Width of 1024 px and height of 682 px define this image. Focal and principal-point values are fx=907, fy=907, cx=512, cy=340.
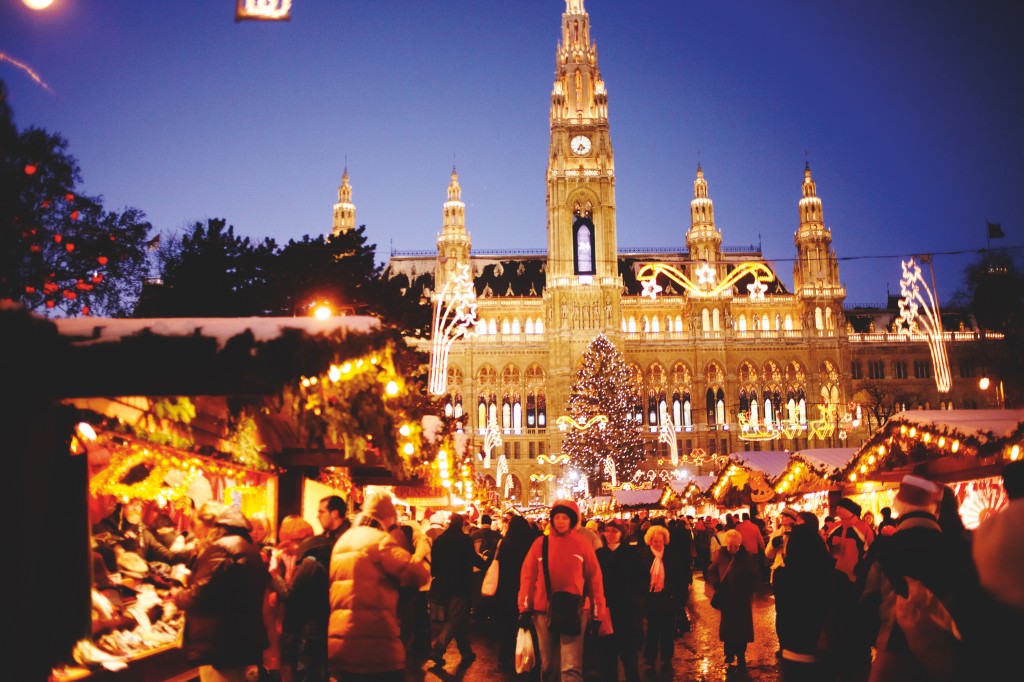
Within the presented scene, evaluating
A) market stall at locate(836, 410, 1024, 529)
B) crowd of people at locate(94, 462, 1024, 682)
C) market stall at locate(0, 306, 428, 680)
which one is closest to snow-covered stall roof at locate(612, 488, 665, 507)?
market stall at locate(836, 410, 1024, 529)

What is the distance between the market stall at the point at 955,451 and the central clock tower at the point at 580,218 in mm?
46659

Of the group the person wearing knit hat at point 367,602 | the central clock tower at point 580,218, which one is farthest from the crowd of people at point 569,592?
the central clock tower at point 580,218

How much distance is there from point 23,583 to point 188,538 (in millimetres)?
3655

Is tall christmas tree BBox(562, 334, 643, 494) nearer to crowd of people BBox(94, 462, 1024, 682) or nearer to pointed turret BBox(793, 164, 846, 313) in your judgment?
pointed turret BBox(793, 164, 846, 313)

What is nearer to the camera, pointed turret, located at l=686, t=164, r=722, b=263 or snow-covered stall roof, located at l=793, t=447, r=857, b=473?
snow-covered stall roof, located at l=793, t=447, r=857, b=473

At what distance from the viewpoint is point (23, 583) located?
4762 mm

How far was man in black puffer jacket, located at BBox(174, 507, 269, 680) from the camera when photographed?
516cm

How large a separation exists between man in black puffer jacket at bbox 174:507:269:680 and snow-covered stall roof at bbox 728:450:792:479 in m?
16.4

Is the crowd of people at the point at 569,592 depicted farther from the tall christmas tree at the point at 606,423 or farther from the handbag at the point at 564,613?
the tall christmas tree at the point at 606,423

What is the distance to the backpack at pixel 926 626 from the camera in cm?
464

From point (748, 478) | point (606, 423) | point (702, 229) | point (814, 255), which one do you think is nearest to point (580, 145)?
point (702, 229)

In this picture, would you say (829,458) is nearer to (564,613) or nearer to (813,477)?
(813,477)

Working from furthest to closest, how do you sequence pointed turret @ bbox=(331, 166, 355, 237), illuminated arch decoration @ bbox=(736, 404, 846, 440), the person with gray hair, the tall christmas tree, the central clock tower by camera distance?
1. pointed turret @ bbox=(331, 166, 355, 237)
2. the central clock tower
3. the tall christmas tree
4. illuminated arch decoration @ bbox=(736, 404, 846, 440)
5. the person with gray hair

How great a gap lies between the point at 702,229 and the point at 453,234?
1820 cm
